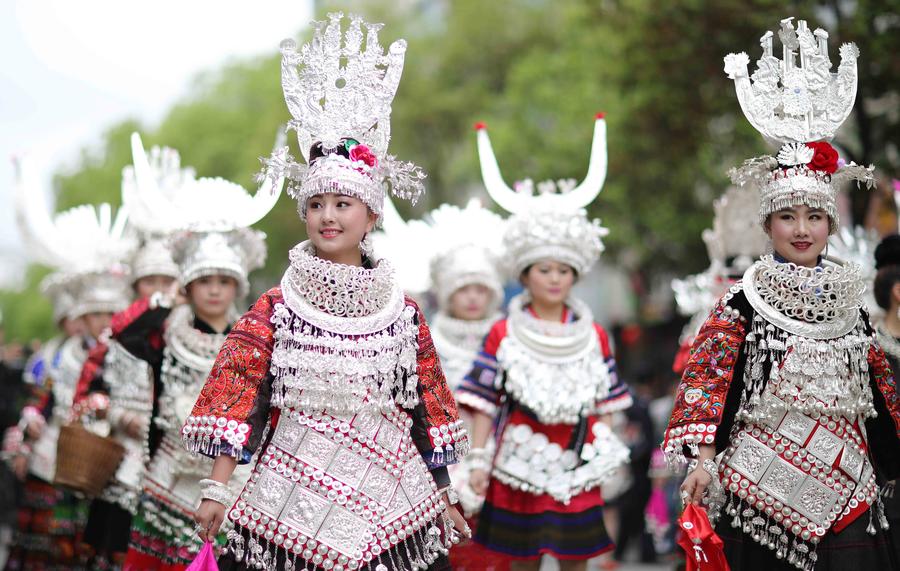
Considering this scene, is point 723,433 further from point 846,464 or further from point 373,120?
point 373,120

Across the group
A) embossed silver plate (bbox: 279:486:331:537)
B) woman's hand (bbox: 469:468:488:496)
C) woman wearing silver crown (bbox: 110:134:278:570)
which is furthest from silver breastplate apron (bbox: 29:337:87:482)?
embossed silver plate (bbox: 279:486:331:537)

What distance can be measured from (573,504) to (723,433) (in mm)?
2050

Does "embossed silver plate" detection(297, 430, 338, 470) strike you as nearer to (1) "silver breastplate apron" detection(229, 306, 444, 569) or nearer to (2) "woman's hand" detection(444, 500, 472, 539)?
(1) "silver breastplate apron" detection(229, 306, 444, 569)

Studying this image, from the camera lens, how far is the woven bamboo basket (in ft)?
26.1

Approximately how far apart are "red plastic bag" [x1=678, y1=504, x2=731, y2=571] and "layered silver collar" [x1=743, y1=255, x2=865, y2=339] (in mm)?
910

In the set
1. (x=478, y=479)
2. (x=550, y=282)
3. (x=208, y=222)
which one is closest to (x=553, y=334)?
(x=550, y=282)

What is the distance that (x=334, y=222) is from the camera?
18.5ft

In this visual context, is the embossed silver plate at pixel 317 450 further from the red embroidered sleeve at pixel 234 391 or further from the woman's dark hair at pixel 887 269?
the woman's dark hair at pixel 887 269

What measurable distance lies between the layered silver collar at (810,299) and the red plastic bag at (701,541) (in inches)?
35.8

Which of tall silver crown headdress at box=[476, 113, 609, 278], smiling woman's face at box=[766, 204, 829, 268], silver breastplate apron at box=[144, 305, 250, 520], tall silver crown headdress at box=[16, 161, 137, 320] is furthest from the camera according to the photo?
tall silver crown headdress at box=[16, 161, 137, 320]

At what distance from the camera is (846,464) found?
19.1ft

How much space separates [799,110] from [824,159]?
0.80 feet

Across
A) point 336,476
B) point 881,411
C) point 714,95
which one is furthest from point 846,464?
point 714,95

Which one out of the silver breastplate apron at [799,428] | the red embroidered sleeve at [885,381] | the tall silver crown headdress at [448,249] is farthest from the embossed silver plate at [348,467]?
the tall silver crown headdress at [448,249]
